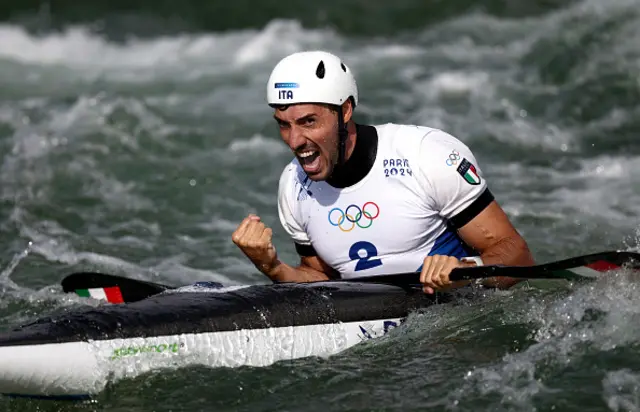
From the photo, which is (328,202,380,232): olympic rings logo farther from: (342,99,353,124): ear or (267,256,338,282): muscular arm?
(342,99,353,124): ear

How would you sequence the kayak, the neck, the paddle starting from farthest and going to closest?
the neck
the paddle
the kayak

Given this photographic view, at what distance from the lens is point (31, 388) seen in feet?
16.3

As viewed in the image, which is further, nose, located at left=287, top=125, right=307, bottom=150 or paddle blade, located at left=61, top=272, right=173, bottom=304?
paddle blade, located at left=61, top=272, right=173, bottom=304

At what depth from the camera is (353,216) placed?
5.89 m

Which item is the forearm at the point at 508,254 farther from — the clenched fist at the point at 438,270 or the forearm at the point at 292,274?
the forearm at the point at 292,274

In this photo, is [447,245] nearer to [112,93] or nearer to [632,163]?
[632,163]

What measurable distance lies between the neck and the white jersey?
0.12 feet

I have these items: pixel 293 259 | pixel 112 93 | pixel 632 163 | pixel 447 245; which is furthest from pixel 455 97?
pixel 447 245

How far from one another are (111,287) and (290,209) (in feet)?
4.04

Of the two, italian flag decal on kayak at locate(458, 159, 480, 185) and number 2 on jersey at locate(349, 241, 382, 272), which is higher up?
italian flag decal on kayak at locate(458, 159, 480, 185)

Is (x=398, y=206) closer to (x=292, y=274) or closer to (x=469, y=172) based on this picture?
(x=469, y=172)

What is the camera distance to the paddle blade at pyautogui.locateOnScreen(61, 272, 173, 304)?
6285 mm

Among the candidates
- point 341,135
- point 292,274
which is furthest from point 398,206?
point 292,274

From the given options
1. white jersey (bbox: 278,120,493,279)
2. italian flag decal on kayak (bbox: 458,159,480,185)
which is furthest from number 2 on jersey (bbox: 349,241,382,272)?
italian flag decal on kayak (bbox: 458,159,480,185)
